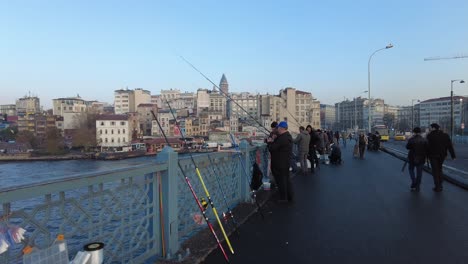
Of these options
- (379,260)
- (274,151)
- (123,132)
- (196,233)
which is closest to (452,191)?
(274,151)

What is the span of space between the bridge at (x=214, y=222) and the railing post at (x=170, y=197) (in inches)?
0.4

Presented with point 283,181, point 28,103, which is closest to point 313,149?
point 283,181

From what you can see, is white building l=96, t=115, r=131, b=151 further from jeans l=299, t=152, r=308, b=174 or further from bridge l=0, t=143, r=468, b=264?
bridge l=0, t=143, r=468, b=264

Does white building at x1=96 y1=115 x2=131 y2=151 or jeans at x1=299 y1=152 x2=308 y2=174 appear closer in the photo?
jeans at x1=299 y1=152 x2=308 y2=174

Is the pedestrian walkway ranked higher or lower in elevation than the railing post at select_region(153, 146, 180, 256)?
lower

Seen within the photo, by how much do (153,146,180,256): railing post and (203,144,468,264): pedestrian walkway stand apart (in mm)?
492

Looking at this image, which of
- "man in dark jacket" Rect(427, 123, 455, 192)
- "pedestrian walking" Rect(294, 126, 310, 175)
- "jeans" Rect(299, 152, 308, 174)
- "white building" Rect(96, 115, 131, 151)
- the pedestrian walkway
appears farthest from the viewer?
"white building" Rect(96, 115, 131, 151)

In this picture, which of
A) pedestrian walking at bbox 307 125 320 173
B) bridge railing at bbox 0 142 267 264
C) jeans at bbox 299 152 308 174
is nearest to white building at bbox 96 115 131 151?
pedestrian walking at bbox 307 125 320 173

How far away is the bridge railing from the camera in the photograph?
7.24 ft

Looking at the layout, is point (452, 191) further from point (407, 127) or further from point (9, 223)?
point (407, 127)

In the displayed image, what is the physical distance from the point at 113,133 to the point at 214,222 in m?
75.5

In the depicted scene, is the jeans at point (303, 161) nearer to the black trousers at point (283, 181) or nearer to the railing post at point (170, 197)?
the black trousers at point (283, 181)

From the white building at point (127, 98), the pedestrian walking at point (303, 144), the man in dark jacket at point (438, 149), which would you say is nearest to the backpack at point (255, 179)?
the man in dark jacket at point (438, 149)

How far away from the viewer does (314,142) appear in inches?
523
